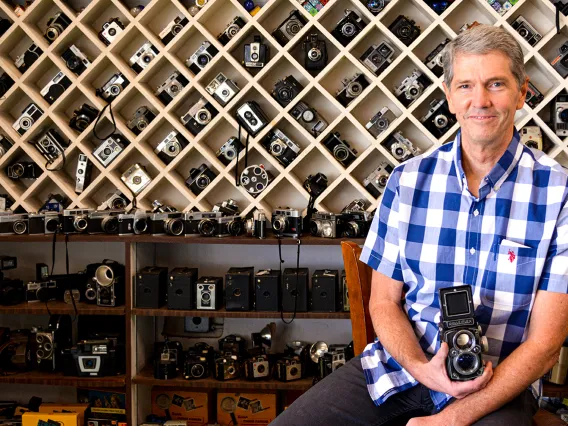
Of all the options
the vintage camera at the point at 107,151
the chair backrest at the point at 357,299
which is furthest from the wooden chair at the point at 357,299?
the vintage camera at the point at 107,151

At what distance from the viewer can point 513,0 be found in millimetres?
3152

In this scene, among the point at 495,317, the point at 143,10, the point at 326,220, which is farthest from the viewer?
the point at 143,10

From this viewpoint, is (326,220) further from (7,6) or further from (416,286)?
(7,6)

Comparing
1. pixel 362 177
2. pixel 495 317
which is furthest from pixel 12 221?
pixel 495 317

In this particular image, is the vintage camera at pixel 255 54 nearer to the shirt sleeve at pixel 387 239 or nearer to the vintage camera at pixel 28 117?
the vintage camera at pixel 28 117

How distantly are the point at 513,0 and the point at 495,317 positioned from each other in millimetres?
2035

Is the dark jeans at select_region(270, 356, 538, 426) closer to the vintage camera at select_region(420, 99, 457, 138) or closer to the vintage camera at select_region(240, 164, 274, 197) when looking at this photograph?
the vintage camera at select_region(240, 164, 274, 197)

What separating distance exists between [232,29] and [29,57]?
1035 mm

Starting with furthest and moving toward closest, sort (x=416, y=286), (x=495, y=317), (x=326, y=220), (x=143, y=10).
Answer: (x=143, y=10) → (x=326, y=220) → (x=416, y=286) → (x=495, y=317)

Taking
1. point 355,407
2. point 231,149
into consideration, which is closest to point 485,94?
point 355,407

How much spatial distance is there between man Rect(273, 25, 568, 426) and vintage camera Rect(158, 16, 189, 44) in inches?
76.6

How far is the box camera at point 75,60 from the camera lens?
341 centimetres

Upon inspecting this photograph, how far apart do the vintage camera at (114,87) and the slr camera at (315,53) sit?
0.91 m

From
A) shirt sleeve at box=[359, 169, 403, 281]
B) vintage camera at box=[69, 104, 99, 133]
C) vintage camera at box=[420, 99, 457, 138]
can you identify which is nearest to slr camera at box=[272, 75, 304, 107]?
vintage camera at box=[420, 99, 457, 138]
